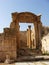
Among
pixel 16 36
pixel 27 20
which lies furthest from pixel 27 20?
pixel 16 36

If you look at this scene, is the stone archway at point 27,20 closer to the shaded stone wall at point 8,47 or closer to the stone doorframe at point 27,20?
the stone doorframe at point 27,20

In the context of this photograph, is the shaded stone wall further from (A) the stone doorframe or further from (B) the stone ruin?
(A) the stone doorframe

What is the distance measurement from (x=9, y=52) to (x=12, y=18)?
26.5ft

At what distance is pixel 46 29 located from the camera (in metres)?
29.5

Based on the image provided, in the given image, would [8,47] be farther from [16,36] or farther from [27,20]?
[27,20]

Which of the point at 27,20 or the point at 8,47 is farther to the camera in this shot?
the point at 27,20

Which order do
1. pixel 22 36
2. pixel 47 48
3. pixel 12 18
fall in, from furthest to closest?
pixel 22 36
pixel 12 18
pixel 47 48

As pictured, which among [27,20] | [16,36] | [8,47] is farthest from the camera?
[27,20]

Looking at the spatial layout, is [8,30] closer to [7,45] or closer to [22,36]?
[7,45]

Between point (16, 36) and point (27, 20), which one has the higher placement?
point (27, 20)

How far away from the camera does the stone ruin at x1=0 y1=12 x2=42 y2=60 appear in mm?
9891

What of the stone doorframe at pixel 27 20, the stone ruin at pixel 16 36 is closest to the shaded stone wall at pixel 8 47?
the stone ruin at pixel 16 36

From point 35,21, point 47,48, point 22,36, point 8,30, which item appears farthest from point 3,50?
point 22,36

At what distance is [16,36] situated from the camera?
52.9 ft
